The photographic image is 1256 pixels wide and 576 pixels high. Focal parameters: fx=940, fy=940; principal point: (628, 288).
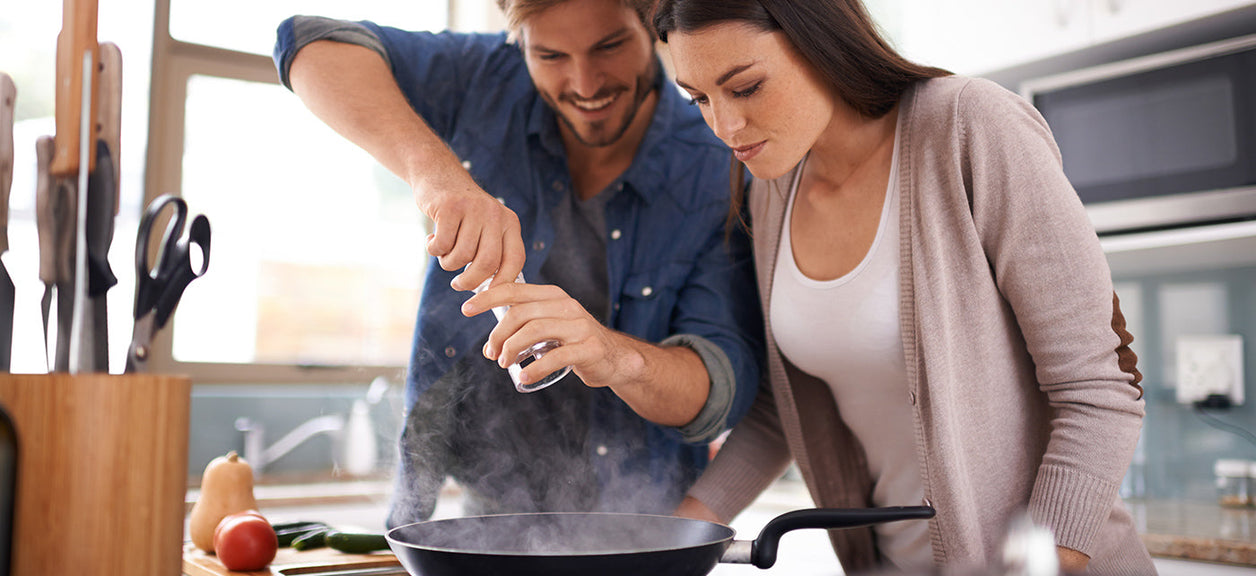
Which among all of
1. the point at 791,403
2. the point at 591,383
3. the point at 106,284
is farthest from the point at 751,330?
the point at 106,284

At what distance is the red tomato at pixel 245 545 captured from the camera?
38.7 inches

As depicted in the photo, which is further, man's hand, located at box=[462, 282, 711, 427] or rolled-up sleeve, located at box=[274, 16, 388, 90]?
rolled-up sleeve, located at box=[274, 16, 388, 90]

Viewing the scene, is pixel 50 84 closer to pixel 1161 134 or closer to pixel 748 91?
pixel 748 91

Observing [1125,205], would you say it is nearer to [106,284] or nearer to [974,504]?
[974,504]

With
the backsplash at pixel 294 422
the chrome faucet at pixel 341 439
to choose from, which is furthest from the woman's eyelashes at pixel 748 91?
the chrome faucet at pixel 341 439

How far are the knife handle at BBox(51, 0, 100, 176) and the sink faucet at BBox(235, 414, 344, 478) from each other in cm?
236

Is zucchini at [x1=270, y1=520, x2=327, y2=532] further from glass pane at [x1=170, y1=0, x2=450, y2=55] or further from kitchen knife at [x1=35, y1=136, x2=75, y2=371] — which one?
glass pane at [x1=170, y1=0, x2=450, y2=55]

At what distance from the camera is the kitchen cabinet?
6.36ft

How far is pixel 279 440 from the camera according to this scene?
3.02 m

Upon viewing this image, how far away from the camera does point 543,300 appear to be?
0.93 meters

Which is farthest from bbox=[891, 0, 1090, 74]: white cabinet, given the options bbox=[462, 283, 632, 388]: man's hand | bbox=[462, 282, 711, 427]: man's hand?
bbox=[462, 283, 632, 388]: man's hand

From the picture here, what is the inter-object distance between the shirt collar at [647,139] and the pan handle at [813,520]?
0.68 metres

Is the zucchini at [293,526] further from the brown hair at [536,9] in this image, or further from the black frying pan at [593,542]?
the brown hair at [536,9]

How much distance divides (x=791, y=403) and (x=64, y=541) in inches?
33.4
